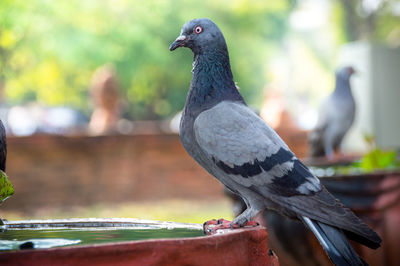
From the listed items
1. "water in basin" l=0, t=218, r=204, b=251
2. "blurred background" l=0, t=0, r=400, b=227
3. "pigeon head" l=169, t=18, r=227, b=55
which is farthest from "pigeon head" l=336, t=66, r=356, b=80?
"water in basin" l=0, t=218, r=204, b=251

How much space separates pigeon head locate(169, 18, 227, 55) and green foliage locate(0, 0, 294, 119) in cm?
1109

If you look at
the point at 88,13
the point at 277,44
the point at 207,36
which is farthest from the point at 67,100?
the point at 207,36

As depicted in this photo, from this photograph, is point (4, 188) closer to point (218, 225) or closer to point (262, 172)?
point (218, 225)

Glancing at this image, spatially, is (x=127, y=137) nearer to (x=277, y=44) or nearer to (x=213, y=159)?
(x=213, y=159)

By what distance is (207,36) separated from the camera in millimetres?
2490

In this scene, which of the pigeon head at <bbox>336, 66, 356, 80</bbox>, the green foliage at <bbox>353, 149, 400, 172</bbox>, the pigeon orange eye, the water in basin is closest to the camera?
the water in basin

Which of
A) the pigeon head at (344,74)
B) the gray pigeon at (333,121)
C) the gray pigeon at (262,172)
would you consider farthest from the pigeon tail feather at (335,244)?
the pigeon head at (344,74)

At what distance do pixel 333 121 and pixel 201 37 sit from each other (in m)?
4.99

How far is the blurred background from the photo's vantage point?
32.0 feet

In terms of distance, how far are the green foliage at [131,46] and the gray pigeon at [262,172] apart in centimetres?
1139

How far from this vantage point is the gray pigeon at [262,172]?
2.09 metres

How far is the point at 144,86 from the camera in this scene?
25156 millimetres

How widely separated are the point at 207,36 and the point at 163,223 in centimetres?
84

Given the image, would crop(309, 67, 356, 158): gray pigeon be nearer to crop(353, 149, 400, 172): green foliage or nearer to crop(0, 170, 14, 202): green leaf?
crop(353, 149, 400, 172): green foliage
